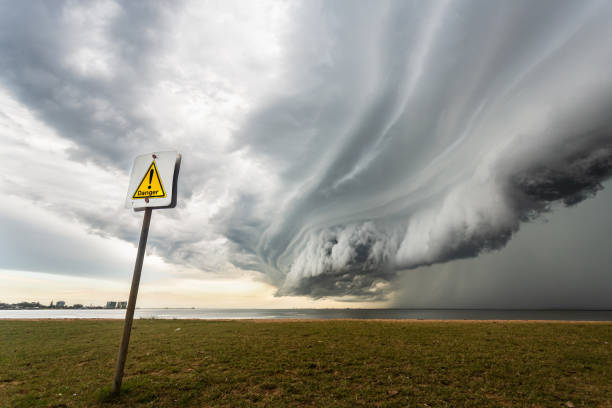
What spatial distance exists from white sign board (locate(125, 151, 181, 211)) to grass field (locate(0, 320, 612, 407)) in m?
5.09

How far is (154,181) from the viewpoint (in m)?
7.62

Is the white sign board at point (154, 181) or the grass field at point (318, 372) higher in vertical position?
the white sign board at point (154, 181)

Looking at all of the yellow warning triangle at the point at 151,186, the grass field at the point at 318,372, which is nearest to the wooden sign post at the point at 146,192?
the yellow warning triangle at the point at 151,186

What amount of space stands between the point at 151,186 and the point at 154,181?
16 cm

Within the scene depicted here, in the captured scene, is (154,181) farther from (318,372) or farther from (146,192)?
(318,372)

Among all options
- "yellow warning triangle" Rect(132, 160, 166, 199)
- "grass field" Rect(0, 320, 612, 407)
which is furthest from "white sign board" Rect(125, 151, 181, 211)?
"grass field" Rect(0, 320, 612, 407)

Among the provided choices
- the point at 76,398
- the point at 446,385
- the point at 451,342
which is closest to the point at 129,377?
the point at 76,398

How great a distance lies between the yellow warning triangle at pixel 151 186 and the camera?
7476 millimetres

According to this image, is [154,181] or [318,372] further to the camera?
[318,372]

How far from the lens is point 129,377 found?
9.08m

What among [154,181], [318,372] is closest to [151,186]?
[154,181]

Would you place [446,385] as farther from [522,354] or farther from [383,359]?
[522,354]

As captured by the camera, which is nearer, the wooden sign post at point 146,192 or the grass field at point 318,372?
the wooden sign post at point 146,192

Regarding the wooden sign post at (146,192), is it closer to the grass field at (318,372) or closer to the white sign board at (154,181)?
the white sign board at (154,181)
